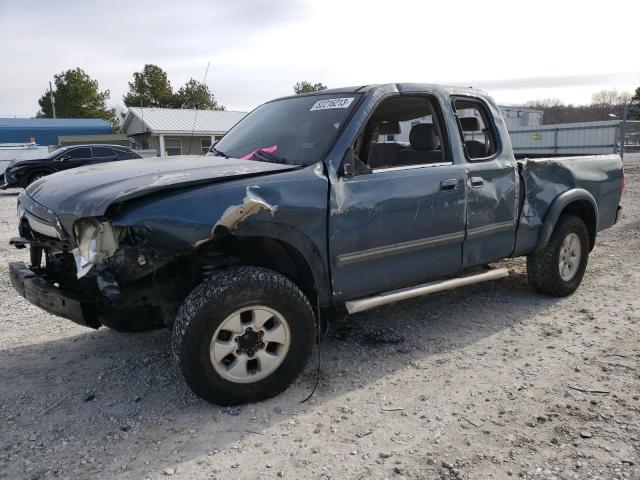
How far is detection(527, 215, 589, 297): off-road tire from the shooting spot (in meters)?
5.09

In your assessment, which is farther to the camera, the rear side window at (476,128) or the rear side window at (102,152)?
the rear side window at (102,152)

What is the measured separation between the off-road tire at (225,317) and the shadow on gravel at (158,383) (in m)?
0.13

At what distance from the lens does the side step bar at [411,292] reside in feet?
12.0

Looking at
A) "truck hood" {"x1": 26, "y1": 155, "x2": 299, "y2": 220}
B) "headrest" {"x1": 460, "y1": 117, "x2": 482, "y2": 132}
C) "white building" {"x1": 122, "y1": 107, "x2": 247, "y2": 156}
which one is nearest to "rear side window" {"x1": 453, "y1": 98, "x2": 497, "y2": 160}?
"headrest" {"x1": 460, "y1": 117, "x2": 482, "y2": 132}

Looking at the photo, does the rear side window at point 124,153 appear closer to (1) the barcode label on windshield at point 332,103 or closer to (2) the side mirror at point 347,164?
(1) the barcode label on windshield at point 332,103

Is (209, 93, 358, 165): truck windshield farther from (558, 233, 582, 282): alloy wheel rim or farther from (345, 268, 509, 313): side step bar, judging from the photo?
(558, 233, 582, 282): alloy wheel rim

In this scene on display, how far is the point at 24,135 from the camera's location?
40.5 meters

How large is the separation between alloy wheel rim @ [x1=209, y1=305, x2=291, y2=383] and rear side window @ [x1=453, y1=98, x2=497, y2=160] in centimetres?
225

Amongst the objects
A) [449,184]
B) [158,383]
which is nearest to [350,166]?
[449,184]

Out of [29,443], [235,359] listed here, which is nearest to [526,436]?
[235,359]

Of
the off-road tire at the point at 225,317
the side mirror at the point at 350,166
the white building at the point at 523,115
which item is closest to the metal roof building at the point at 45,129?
the white building at the point at 523,115

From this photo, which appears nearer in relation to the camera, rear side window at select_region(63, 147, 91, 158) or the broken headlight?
the broken headlight

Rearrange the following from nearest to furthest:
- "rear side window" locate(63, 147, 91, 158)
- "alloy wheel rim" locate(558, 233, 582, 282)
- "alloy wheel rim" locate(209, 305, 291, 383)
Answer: "alloy wheel rim" locate(209, 305, 291, 383) < "alloy wheel rim" locate(558, 233, 582, 282) < "rear side window" locate(63, 147, 91, 158)

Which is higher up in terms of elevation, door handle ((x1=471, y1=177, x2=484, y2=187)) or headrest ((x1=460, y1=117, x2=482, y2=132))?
headrest ((x1=460, y1=117, x2=482, y2=132))
